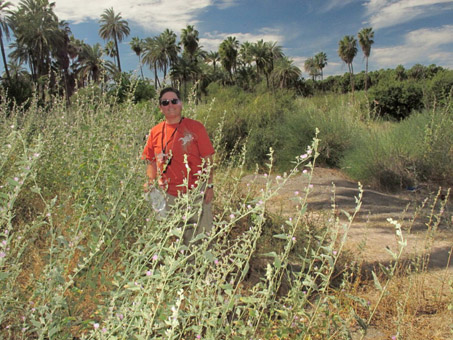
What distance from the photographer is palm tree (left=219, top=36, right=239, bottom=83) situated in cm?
5494

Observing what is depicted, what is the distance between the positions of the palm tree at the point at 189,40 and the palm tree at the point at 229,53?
14.3 feet

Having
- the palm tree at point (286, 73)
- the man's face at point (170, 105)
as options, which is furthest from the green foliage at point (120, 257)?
the palm tree at point (286, 73)

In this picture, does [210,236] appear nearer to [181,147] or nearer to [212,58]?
[181,147]

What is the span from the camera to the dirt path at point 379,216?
4027 mm

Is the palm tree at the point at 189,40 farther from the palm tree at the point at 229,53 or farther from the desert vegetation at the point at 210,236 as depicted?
the desert vegetation at the point at 210,236

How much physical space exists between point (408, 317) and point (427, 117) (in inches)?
287

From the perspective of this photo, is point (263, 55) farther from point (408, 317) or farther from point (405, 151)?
point (408, 317)

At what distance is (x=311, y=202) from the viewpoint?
20.2ft

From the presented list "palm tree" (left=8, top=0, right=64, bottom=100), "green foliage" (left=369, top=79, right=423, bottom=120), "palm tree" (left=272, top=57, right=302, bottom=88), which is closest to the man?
"green foliage" (left=369, top=79, right=423, bottom=120)

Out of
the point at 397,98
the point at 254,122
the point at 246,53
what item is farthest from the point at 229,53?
the point at 254,122

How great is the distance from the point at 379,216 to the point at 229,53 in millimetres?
53358

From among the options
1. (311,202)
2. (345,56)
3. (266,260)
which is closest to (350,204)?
(311,202)

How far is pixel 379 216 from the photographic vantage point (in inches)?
220

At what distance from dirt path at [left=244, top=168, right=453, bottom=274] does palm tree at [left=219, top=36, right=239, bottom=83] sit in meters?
49.7
